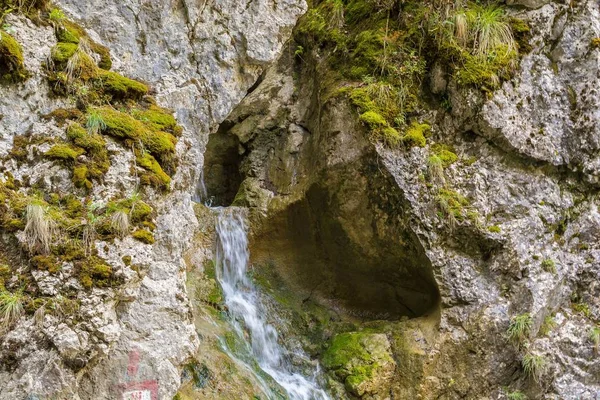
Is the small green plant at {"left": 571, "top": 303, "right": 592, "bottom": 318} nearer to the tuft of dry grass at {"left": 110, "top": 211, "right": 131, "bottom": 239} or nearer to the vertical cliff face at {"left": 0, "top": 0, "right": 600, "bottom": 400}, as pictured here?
the vertical cliff face at {"left": 0, "top": 0, "right": 600, "bottom": 400}

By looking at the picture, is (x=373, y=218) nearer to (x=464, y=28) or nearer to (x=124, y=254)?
(x=464, y=28)

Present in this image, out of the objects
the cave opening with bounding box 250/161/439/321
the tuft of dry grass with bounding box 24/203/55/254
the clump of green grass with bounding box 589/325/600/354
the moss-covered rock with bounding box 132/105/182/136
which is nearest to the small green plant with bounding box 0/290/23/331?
the tuft of dry grass with bounding box 24/203/55/254

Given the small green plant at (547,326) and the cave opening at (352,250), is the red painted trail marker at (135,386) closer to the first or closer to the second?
the cave opening at (352,250)

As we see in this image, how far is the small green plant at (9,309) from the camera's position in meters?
3.38

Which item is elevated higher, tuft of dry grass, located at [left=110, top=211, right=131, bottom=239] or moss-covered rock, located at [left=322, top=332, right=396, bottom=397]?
tuft of dry grass, located at [left=110, top=211, right=131, bottom=239]

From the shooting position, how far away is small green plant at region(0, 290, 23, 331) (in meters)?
3.38

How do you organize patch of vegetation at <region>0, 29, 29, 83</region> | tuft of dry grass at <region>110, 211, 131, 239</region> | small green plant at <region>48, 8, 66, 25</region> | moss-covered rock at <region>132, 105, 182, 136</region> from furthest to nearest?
1. moss-covered rock at <region>132, 105, 182, 136</region>
2. small green plant at <region>48, 8, 66, 25</region>
3. patch of vegetation at <region>0, 29, 29, 83</region>
4. tuft of dry grass at <region>110, 211, 131, 239</region>

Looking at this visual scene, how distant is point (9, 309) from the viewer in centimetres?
340

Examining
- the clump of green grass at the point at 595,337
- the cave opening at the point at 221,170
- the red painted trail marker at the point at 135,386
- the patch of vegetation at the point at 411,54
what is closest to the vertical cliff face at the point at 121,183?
the red painted trail marker at the point at 135,386

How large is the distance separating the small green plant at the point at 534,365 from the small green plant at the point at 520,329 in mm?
214

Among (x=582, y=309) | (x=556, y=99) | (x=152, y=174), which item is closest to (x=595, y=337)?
(x=582, y=309)

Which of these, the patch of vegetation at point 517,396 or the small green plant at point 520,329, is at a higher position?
the small green plant at point 520,329

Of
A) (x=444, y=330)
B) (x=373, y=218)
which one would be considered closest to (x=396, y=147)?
(x=373, y=218)

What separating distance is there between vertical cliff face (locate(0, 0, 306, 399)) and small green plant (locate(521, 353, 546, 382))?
4059 millimetres
